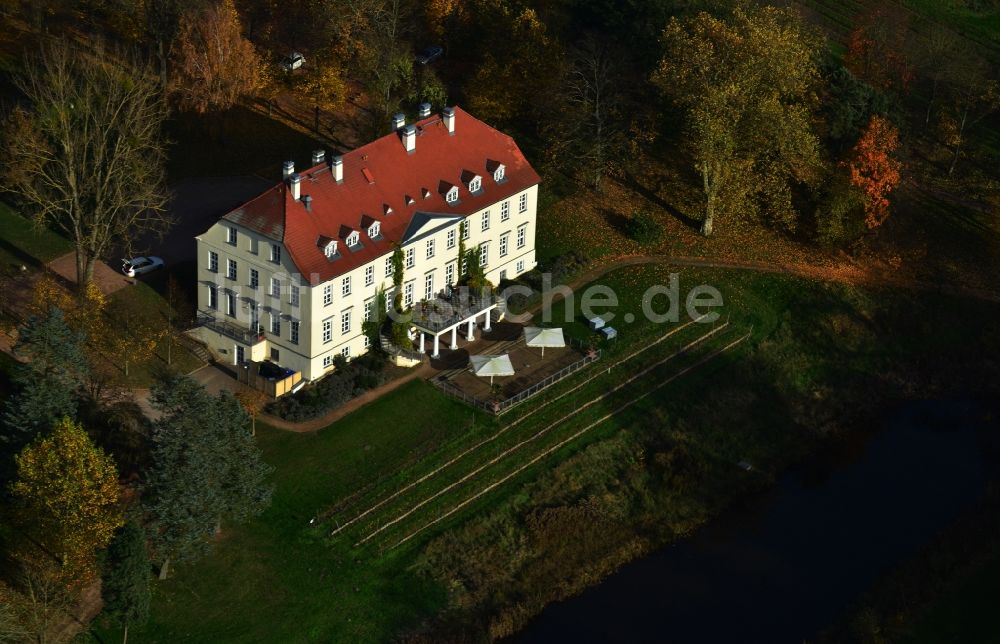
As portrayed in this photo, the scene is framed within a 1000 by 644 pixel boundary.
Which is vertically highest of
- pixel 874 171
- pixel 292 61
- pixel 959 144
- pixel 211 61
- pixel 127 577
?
pixel 211 61

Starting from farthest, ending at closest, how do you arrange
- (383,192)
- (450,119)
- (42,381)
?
1. (450,119)
2. (383,192)
3. (42,381)

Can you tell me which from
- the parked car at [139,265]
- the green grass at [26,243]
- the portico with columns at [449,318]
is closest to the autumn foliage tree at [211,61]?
the green grass at [26,243]

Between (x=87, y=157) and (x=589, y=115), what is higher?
(x=87, y=157)

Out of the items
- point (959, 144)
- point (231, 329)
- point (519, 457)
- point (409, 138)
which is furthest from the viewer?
point (959, 144)

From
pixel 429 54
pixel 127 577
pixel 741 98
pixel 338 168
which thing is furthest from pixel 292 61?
pixel 127 577

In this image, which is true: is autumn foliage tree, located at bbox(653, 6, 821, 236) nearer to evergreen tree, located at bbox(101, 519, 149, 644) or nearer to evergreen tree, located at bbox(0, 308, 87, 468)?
evergreen tree, located at bbox(0, 308, 87, 468)

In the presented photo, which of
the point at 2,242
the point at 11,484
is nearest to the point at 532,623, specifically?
the point at 11,484

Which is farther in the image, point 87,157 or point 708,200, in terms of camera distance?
point 708,200

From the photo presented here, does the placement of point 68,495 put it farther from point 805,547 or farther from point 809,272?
point 809,272
